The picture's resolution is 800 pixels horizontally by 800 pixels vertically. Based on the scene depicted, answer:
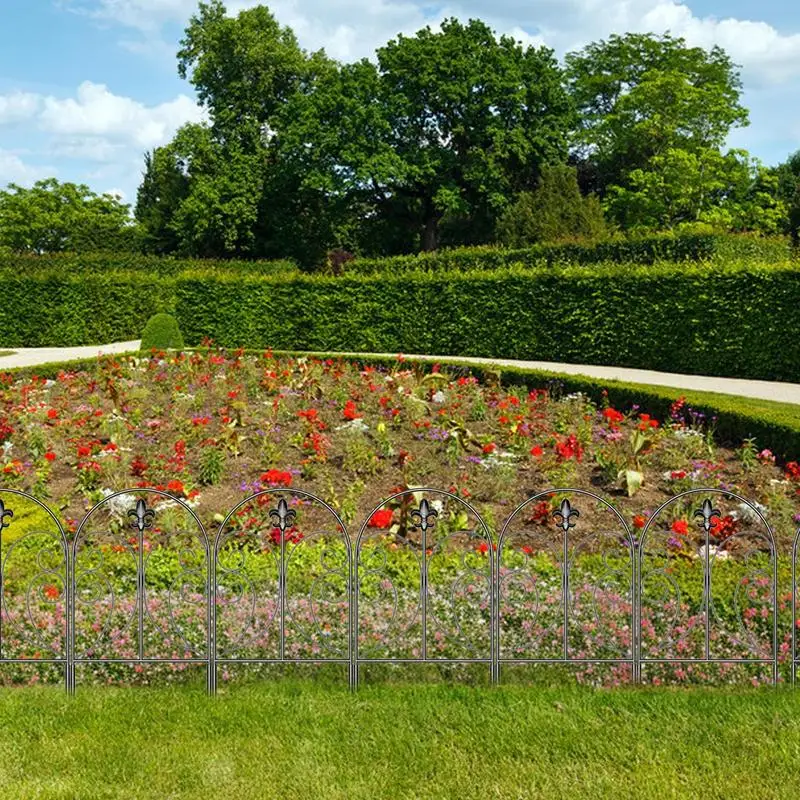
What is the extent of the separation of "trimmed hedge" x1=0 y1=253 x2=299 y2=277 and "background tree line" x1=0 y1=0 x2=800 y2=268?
395cm

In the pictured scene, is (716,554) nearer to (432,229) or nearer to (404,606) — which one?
(404,606)

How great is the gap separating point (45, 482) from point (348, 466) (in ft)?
8.18

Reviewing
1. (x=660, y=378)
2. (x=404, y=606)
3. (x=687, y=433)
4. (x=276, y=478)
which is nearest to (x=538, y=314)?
(x=660, y=378)

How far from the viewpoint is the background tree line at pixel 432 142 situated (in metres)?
35.0

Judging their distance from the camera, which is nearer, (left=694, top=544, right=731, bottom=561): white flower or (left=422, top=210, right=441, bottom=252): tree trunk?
(left=694, top=544, right=731, bottom=561): white flower

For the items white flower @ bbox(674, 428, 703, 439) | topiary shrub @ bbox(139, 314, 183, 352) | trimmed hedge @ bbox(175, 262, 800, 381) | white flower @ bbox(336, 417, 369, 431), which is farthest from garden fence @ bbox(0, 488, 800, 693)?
topiary shrub @ bbox(139, 314, 183, 352)

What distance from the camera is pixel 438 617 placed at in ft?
→ 14.6

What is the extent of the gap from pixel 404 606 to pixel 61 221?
47424 millimetres

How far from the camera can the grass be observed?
311 centimetres

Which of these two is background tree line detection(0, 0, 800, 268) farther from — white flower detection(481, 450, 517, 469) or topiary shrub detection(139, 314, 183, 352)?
white flower detection(481, 450, 517, 469)

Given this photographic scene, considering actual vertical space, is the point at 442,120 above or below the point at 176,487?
above

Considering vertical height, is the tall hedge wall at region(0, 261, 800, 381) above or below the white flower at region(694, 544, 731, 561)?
above

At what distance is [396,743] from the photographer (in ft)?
11.2

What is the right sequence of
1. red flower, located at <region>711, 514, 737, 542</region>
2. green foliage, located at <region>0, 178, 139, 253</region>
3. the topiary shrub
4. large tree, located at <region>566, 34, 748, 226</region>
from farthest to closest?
green foliage, located at <region>0, 178, 139, 253</region>
large tree, located at <region>566, 34, 748, 226</region>
the topiary shrub
red flower, located at <region>711, 514, 737, 542</region>
